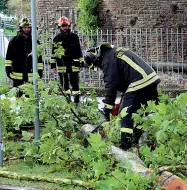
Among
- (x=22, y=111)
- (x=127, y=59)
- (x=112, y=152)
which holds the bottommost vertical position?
(x=112, y=152)

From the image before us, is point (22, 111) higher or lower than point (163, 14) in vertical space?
lower

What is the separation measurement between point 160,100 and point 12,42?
379cm

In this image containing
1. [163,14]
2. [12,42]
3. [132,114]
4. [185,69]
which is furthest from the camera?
[163,14]

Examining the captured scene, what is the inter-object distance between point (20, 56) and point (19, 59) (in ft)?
0.32

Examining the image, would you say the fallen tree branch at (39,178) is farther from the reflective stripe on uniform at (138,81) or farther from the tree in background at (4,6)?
the tree in background at (4,6)

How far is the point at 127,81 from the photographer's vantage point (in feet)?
24.5

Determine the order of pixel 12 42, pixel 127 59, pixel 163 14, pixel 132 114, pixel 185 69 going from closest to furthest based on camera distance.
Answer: pixel 132 114 → pixel 127 59 → pixel 12 42 → pixel 185 69 → pixel 163 14

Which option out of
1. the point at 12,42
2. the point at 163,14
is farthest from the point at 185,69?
the point at 12,42

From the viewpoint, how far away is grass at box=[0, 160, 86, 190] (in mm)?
6591

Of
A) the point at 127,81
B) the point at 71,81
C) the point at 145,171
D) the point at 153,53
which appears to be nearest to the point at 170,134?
the point at 145,171

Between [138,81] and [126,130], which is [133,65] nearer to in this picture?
[138,81]

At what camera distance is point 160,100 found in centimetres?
746

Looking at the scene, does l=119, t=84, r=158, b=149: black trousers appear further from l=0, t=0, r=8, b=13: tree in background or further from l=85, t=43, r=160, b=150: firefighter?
l=0, t=0, r=8, b=13: tree in background

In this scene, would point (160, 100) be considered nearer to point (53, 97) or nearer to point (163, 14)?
point (53, 97)
